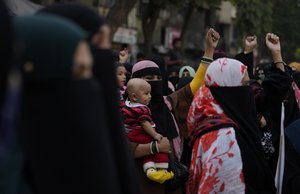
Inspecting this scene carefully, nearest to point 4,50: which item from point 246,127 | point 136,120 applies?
point 246,127

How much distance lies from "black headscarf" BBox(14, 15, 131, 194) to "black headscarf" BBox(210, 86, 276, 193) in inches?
84.6

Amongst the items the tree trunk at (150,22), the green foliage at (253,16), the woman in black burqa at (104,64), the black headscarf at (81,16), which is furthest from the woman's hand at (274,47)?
the tree trunk at (150,22)

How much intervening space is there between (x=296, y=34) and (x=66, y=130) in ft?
115

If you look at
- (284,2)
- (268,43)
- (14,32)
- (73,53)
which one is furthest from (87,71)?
(284,2)

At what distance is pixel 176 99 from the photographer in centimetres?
606

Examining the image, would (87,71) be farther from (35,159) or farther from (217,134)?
(217,134)

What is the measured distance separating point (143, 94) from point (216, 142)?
1.29m

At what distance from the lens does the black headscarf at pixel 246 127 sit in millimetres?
4285

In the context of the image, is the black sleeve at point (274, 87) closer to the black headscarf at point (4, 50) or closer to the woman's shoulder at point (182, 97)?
the woman's shoulder at point (182, 97)

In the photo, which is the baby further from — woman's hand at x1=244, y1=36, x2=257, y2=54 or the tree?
the tree

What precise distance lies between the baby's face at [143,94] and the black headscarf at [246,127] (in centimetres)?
108

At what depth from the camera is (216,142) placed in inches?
165

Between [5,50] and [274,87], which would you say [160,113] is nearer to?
[274,87]

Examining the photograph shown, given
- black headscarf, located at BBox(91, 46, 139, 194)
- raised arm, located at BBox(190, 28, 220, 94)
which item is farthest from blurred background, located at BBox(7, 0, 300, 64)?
black headscarf, located at BBox(91, 46, 139, 194)
